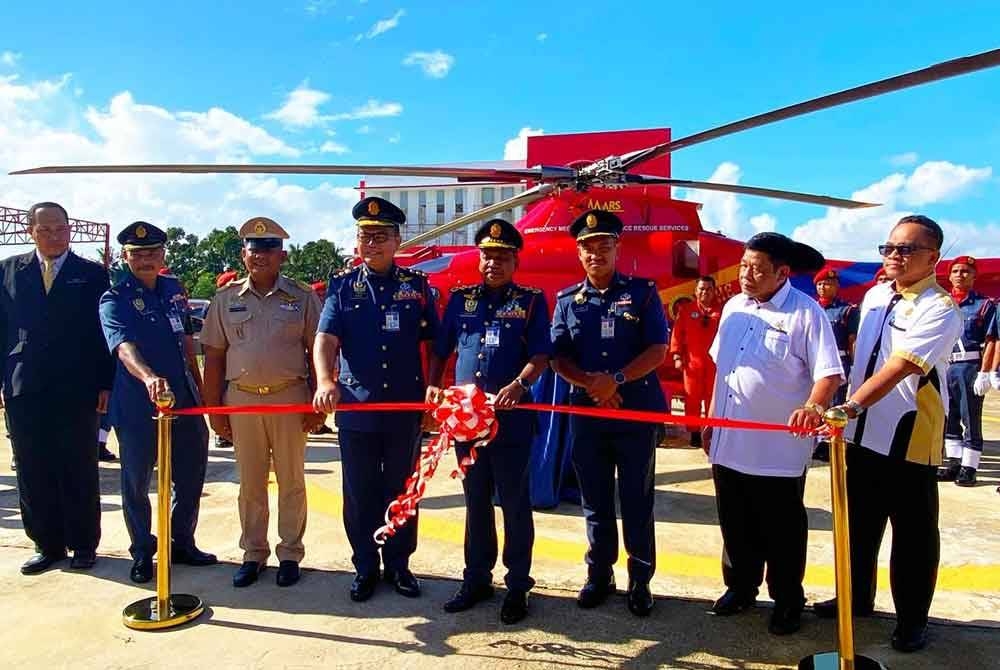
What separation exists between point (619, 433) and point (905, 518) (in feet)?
4.29

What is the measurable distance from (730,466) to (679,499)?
2366 millimetres

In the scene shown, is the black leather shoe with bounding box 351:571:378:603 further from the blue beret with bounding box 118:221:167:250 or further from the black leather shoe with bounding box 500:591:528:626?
the blue beret with bounding box 118:221:167:250

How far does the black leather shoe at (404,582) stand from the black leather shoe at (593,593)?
862 millimetres

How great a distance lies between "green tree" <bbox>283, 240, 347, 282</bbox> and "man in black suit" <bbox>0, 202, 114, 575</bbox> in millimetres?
59330

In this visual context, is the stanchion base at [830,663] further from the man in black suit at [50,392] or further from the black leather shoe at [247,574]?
the man in black suit at [50,392]

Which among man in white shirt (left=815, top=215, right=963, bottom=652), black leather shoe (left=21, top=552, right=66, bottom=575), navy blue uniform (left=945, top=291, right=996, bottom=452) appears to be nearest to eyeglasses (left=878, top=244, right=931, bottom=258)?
man in white shirt (left=815, top=215, right=963, bottom=652)

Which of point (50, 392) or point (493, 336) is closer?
point (493, 336)

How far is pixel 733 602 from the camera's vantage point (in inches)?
131

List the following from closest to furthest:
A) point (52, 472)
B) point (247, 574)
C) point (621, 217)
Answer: point (247, 574), point (52, 472), point (621, 217)

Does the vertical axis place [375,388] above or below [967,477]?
above

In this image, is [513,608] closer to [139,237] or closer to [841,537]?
[841,537]

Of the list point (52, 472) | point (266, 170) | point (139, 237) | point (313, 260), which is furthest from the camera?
point (313, 260)

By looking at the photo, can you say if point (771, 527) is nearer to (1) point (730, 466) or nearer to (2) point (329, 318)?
(1) point (730, 466)

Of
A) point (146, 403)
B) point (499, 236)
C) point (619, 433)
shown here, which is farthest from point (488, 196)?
point (619, 433)
